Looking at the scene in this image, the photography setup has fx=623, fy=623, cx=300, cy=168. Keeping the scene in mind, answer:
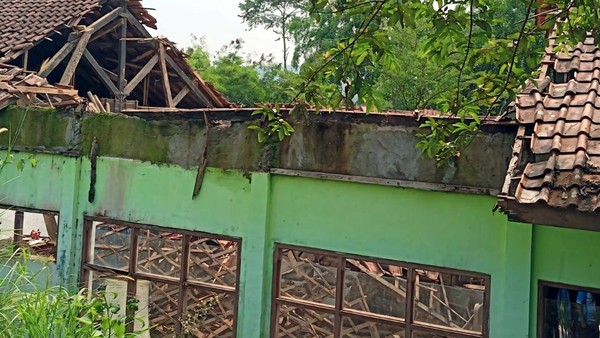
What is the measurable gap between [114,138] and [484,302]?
180 inches

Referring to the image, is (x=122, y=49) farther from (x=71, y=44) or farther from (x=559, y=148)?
(x=559, y=148)

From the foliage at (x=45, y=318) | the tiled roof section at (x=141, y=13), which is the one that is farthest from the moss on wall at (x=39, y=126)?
the tiled roof section at (x=141, y=13)

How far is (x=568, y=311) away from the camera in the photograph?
18.2 feet

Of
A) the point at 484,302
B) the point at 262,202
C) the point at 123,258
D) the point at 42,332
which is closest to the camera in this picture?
the point at 42,332

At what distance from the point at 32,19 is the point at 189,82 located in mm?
3429

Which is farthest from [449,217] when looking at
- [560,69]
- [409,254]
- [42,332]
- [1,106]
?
[1,106]

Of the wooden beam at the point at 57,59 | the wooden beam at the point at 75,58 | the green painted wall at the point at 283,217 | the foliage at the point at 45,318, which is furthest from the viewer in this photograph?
the wooden beam at the point at 75,58

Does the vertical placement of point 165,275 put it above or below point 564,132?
below

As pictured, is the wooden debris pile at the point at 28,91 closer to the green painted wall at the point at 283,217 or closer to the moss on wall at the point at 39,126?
the moss on wall at the point at 39,126

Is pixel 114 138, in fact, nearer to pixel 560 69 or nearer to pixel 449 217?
pixel 449 217

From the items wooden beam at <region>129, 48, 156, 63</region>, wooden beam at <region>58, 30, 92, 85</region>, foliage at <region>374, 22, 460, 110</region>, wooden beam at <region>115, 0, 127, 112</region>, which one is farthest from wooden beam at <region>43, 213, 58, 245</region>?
foliage at <region>374, 22, 460, 110</region>

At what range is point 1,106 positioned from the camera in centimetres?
785

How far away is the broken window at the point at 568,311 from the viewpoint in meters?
5.49

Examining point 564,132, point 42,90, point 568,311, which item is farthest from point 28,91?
point 568,311
